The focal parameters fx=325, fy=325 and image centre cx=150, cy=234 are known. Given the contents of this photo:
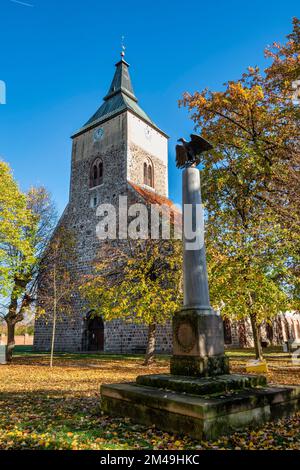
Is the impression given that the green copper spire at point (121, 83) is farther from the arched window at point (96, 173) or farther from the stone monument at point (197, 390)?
the stone monument at point (197, 390)

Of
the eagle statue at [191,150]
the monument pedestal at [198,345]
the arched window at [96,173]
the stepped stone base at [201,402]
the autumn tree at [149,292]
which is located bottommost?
the stepped stone base at [201,402]

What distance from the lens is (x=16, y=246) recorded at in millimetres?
14789

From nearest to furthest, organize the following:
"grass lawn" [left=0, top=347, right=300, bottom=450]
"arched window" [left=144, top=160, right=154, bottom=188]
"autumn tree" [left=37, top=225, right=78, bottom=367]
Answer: "grass lawn" [left=0, top=347, right=300, bottom=450]
"autumn tree" [left=37, top=225, right=78, bottom=367]
"arched window" [left=144, top=160, right=154, bottom=188]

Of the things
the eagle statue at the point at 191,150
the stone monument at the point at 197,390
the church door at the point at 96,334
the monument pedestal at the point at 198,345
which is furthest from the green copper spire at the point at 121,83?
the monument pedestal at the point at 198,345

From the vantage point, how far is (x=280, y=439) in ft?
12.4

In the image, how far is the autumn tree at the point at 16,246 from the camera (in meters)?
14.3

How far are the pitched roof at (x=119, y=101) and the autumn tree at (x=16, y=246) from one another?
10.2 meters

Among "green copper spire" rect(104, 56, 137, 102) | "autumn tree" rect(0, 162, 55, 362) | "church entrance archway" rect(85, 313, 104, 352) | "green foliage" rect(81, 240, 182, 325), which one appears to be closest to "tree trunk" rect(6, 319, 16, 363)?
"autumn tree" rect(0, 162, 55, 362)

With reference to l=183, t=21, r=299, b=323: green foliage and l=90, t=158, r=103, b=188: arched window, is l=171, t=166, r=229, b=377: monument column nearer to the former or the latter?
l=183, t=21, r=299, b=323: green foliage

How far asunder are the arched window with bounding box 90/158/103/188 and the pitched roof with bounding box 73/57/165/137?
3.43 metres

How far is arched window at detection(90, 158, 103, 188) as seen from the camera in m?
23.9

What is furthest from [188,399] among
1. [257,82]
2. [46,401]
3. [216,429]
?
[257,82]

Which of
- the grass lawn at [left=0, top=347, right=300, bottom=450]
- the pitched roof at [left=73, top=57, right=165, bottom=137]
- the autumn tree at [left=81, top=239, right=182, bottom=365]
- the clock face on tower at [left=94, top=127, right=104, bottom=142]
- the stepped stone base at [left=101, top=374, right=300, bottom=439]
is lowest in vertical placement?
the grass lawn at [left=0, top=347, right=300, bottom=450]

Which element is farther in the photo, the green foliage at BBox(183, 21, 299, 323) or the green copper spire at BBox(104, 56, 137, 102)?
the green copper spire at BBox(104, 56, 137, 102)
